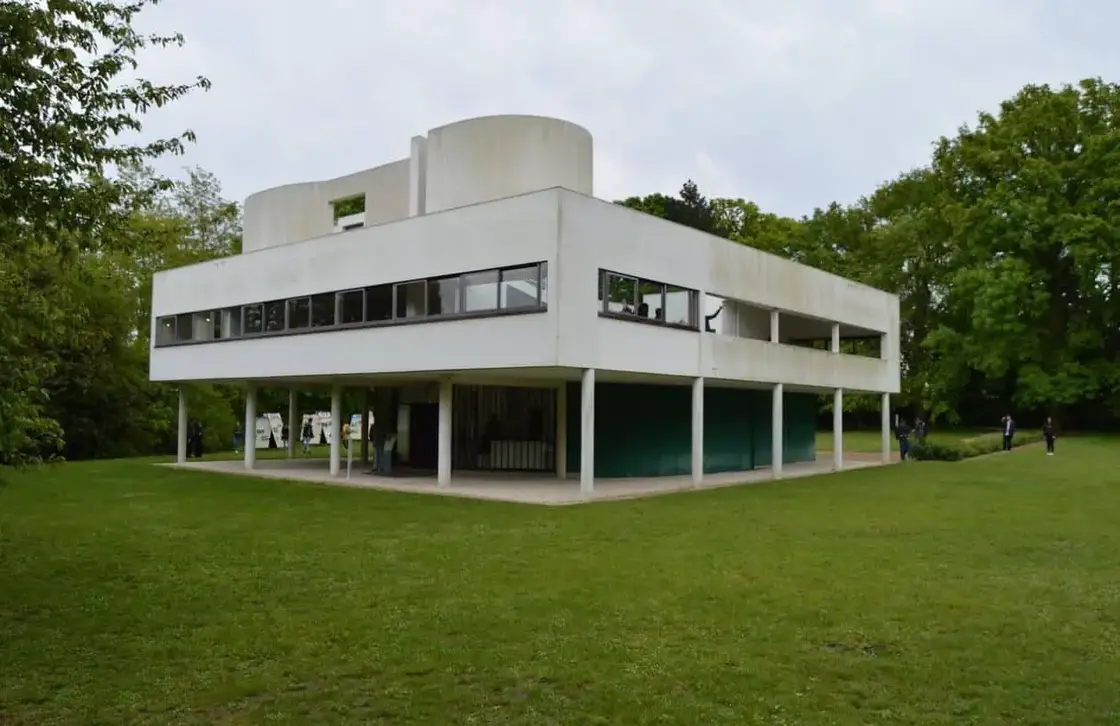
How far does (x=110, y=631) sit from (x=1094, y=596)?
31.2 ft

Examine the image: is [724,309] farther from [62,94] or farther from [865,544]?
[62,94]

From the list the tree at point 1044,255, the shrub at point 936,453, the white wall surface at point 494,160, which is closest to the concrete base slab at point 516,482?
the shrub at point 936,453

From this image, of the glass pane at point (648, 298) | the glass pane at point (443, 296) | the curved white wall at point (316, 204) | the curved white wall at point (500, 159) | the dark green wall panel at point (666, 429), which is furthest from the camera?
the curved white wall at point (316, 204)

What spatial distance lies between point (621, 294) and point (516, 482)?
5912mm

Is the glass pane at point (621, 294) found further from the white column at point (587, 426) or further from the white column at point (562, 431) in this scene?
the white column at point (562, 431)

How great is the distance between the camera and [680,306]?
74.4 feet

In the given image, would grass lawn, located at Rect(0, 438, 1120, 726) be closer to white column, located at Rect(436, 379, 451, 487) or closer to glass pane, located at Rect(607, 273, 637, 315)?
white column, located at Rect(436, 379, 451, 487)

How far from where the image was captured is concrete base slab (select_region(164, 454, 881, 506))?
19922mm

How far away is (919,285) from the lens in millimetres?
59156

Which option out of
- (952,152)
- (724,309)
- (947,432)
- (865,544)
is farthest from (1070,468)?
(952,152)

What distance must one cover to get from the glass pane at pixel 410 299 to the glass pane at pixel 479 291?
141cm

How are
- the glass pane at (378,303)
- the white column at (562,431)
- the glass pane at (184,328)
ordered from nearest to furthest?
the glass pane at (378,303) < the white column at (562,431) < the glass pane at (184,328)

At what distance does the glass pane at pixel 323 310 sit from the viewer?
2378 centimetres

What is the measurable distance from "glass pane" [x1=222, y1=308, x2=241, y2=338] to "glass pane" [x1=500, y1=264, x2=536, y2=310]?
445 inches
